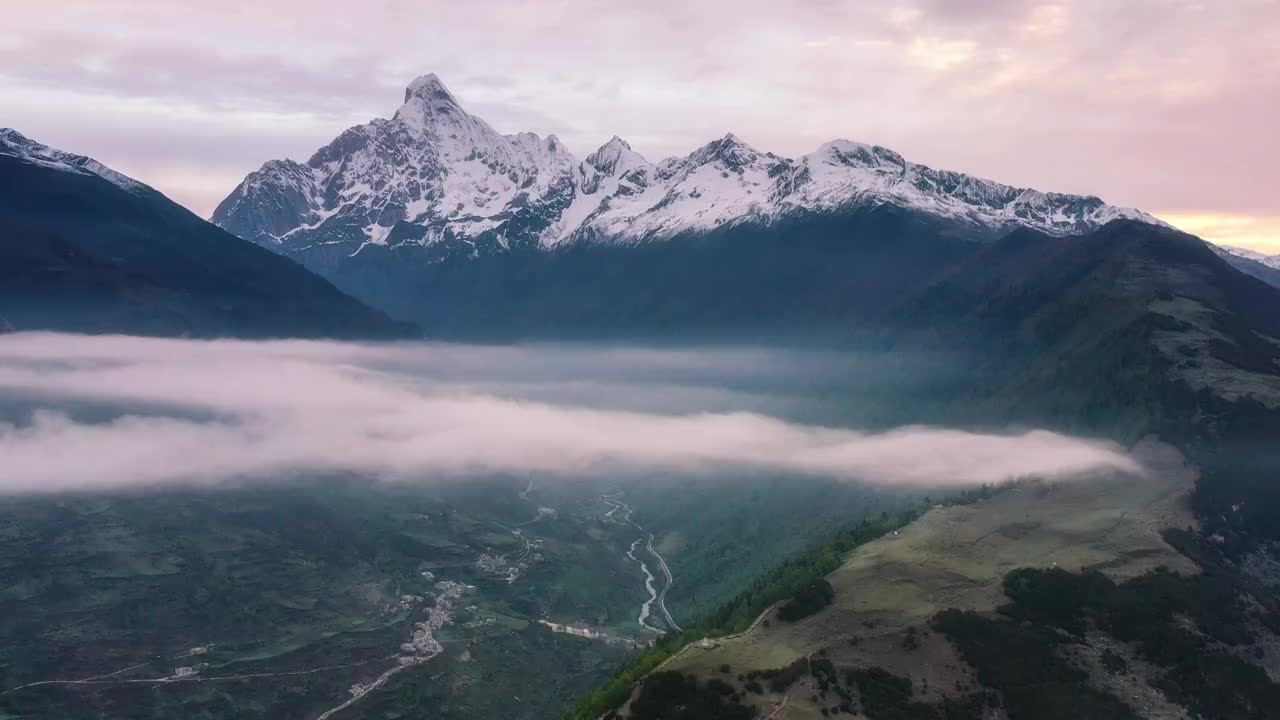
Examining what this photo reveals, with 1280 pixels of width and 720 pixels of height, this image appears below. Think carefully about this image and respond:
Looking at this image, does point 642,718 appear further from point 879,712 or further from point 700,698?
point 879,712

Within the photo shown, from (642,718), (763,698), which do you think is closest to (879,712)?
(763,698)

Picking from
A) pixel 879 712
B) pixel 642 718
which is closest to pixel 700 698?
pixel 642 718

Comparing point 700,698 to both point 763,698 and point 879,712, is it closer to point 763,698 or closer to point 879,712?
point 763,698
